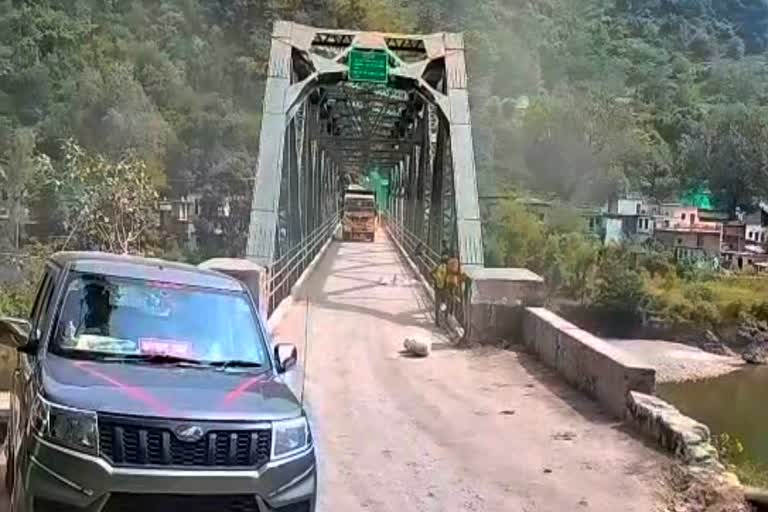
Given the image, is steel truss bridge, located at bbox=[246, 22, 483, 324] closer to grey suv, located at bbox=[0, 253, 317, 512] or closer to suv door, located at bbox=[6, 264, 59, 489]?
suv door, located at bbox=[6, 264, 59, 489]

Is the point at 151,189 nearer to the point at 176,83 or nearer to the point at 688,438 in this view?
the point at 176,83

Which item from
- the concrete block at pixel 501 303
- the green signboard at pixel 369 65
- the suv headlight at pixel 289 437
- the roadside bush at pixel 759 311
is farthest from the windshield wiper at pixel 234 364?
the roadside bush at pixel 759 311

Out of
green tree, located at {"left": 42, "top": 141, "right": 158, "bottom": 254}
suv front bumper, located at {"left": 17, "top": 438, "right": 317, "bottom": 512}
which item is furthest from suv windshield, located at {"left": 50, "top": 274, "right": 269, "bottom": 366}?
green tree, located at {"left": 42, "top": 141, "right": 158, "bottom": 254}

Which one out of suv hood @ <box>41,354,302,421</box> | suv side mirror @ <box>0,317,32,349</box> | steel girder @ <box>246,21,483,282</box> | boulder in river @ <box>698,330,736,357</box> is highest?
steel girder @ <box>246,21,483,282</box>

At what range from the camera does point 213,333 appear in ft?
19.3

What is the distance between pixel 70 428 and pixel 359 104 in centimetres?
3299

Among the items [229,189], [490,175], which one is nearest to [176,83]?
[229,189]

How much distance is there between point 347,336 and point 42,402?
1165 cm

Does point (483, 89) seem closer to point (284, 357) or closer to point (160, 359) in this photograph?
point (284, 357)

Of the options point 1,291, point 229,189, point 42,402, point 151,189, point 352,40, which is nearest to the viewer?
point 42,402

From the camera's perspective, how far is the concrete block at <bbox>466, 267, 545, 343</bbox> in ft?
48.3

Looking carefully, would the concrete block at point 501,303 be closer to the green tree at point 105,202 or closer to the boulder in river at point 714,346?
the green tree at point 105,202

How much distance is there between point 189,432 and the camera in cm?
463

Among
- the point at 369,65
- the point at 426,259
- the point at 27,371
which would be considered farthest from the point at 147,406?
the point at 426,259
